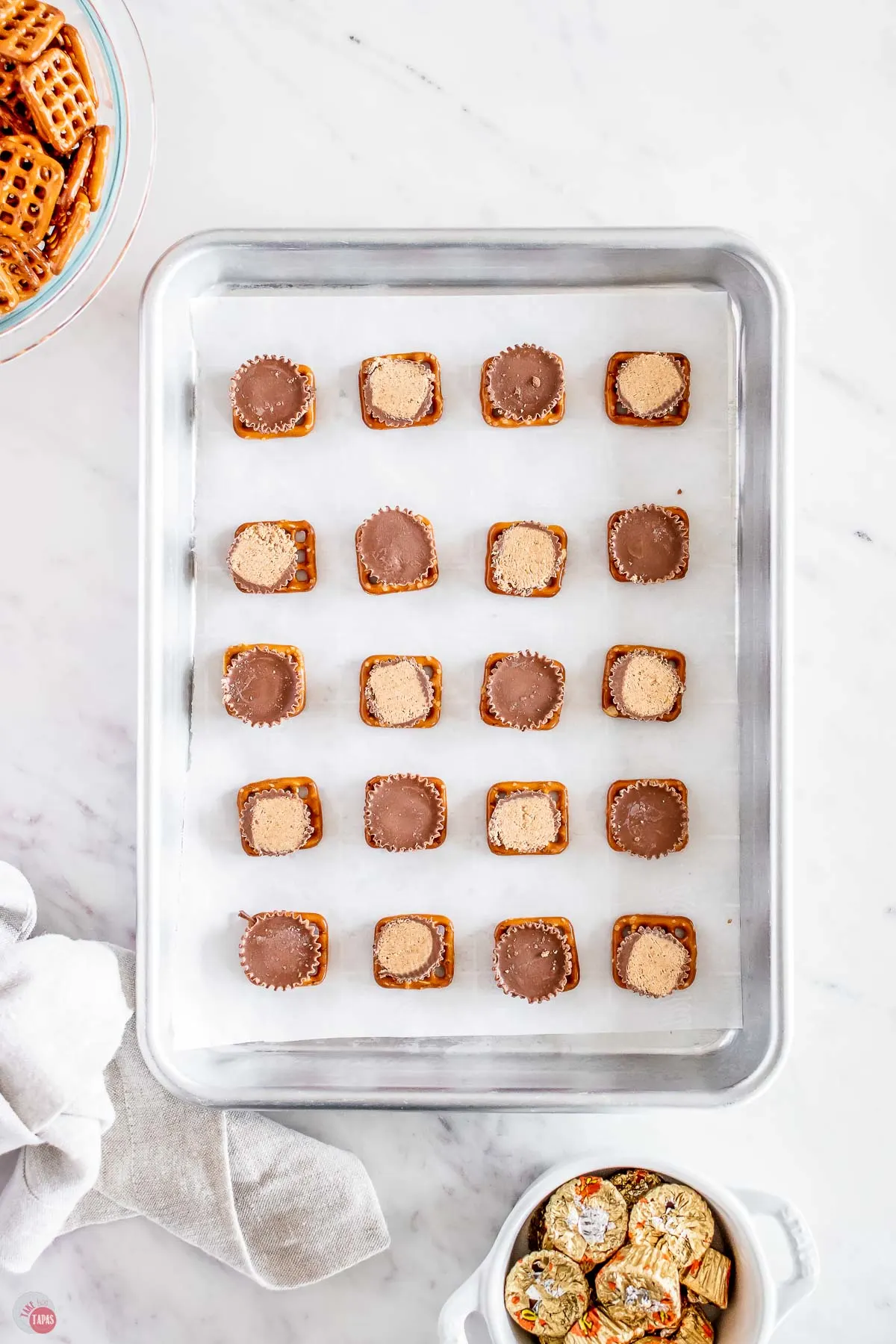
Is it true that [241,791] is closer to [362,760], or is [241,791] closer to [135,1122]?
[362,760]

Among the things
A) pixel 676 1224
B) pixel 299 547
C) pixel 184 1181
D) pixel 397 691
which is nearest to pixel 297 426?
pixel 299 547

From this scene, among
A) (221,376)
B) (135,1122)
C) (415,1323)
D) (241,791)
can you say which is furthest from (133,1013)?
(221,376)

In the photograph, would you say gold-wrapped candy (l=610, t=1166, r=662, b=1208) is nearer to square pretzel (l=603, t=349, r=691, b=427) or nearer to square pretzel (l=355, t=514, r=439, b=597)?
square pretzel (l=355, t=514, r=439, b=597)

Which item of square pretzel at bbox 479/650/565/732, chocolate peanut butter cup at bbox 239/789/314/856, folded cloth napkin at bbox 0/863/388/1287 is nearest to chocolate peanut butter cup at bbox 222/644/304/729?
chocolate peanut butter cup at bbox 239/789/314/856

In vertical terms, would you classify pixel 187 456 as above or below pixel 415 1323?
above

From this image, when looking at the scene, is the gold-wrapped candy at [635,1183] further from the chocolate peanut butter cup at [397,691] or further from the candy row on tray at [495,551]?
the candy row on tray at [495,551]

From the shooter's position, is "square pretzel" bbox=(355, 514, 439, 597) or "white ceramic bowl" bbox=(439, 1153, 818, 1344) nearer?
"white ceramic bowl" bbox=(439, 1153, 818, 1344)
